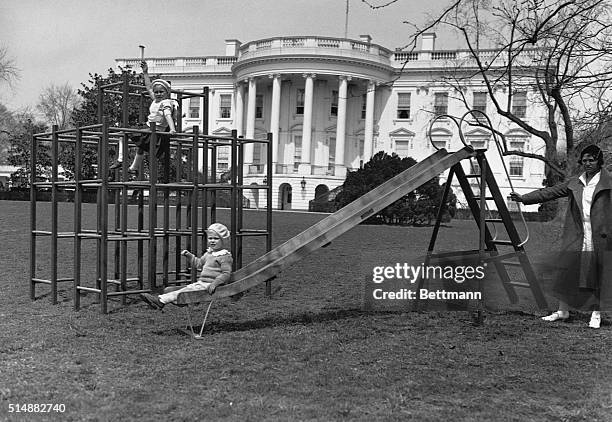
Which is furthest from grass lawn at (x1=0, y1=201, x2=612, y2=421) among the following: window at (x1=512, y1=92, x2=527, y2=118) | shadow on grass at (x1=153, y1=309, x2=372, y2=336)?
window at (x1=512, y1=92, x2=527, y2=118)

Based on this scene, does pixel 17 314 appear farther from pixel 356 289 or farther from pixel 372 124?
pixel 372 124

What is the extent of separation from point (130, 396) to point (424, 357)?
2.68 metres

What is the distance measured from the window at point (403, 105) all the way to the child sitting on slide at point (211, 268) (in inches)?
2190

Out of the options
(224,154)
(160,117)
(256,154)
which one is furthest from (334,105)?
(160,117)

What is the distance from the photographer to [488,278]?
8664 millimetres

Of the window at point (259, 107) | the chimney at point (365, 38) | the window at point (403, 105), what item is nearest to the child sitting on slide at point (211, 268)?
the chimney at point (365, 38)

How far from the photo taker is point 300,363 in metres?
6.12

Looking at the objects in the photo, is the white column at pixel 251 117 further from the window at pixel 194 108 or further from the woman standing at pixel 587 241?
the woman standing at pixel 587 241

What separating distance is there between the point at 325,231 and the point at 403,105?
183 ft

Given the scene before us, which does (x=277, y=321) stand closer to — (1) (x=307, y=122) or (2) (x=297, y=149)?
(1) (x=307, y=122)

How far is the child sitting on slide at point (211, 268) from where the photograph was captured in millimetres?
7301

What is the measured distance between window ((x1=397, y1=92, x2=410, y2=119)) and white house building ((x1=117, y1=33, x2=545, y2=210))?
86mm

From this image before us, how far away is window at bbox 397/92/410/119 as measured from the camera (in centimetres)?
A: 6197

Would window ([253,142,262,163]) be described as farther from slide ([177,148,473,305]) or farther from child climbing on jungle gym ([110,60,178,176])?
slide ([177,148,473,305])
